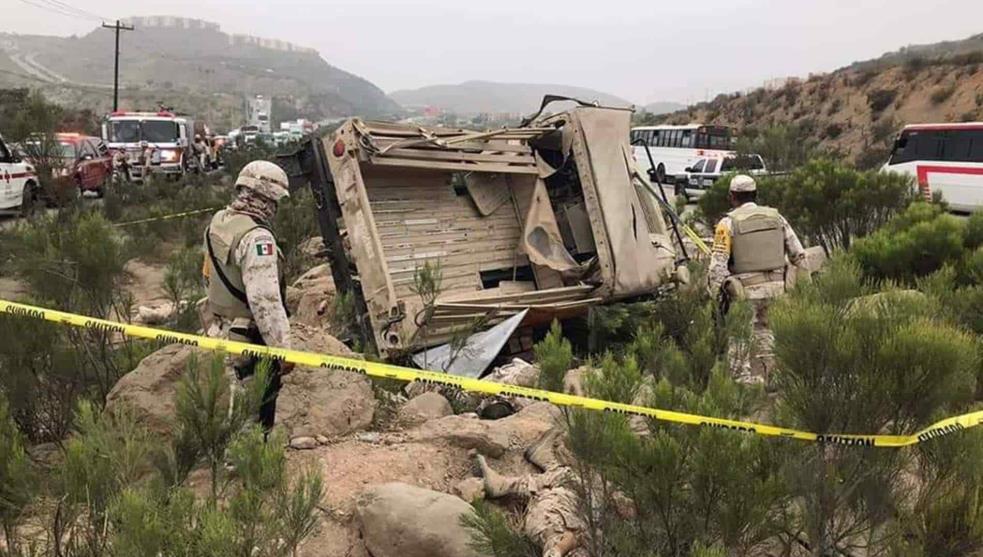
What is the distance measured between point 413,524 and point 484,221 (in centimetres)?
415

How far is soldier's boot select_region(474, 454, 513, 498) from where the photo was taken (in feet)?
10.8

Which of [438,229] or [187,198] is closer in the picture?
[438,229]

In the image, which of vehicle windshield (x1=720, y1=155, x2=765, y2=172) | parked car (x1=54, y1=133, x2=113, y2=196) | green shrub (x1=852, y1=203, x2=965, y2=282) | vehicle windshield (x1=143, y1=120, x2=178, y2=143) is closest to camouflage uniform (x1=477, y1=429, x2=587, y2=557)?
green shrub (x1=852, y1=203, x2=965, y2=282)

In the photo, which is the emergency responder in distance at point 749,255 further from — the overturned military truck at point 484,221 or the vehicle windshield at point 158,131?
the vehicle windshield at point 158,131

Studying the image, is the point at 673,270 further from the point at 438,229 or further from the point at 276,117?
the point at 276,117

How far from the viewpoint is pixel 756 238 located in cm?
579

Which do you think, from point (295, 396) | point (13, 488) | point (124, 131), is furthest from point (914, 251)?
point (124, 131)

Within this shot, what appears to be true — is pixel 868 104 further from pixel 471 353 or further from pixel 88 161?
pixel 471 353

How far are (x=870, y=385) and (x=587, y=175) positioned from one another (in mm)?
4353

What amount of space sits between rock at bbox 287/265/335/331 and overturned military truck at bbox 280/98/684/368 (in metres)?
0.93

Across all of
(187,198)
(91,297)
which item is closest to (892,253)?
(91,297)

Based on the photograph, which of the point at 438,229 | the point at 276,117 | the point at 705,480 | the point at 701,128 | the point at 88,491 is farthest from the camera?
the point at 276,117

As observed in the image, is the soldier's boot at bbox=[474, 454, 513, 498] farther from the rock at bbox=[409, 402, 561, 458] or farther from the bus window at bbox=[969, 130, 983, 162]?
the bus window at bbox=[969, 130, 983, 162]

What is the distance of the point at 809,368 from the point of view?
2.49 m
